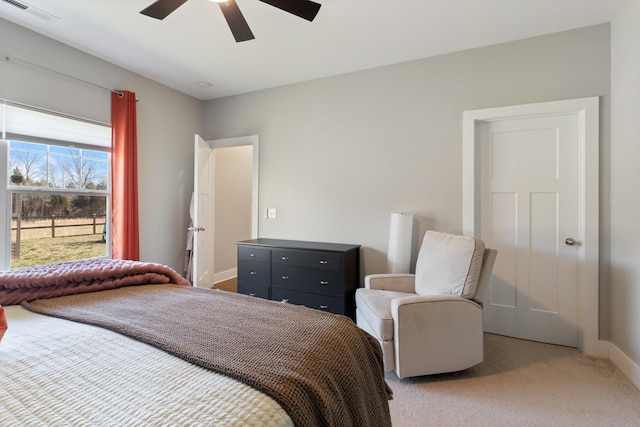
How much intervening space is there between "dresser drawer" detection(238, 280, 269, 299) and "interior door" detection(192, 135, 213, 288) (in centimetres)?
54

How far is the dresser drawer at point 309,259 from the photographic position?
2820 mm

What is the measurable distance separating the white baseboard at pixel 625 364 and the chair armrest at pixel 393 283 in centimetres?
148

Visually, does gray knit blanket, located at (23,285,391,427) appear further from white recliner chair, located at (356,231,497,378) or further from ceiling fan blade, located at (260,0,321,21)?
ceiling fan blade, located at (260,0,321,21)

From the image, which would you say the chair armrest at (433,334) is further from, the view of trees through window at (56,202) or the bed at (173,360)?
the view of trees through window at (56,202)

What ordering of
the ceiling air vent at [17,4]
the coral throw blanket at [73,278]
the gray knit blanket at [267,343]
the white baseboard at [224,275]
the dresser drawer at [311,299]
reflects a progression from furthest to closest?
the white baseboard at [224,275] → the dresser drawer at [311,299] → the ceiling air vent at [17,4] → the coral throw blanket at [73,278] → the gray knit blanket at [267,343]

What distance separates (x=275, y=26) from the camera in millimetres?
2430

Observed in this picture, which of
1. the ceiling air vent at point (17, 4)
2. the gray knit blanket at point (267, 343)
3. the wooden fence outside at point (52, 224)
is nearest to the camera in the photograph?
the gray knit blanket at point (267, 343)

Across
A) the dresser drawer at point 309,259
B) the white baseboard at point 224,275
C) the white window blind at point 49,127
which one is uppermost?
the white window blind at point 49,127

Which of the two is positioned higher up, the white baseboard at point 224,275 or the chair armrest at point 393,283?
the chair armrest at point 393,283

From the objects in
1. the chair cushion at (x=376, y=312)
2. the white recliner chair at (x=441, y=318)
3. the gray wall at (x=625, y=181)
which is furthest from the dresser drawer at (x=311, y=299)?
the gray wall at (x=625, y=181)

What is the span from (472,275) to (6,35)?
3952 millimetres

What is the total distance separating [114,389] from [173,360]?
16 cm

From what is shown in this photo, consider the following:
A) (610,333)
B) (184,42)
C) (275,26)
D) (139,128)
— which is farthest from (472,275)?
(139,128)

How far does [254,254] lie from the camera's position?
10.4ft
